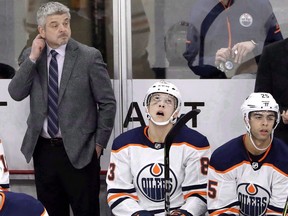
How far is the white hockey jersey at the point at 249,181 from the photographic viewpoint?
464 cm

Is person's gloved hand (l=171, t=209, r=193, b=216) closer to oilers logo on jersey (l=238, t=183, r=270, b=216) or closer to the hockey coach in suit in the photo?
oilers logo on jersey (l=238, t=183, r=270, b=216)

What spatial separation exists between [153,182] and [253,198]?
1.87ft

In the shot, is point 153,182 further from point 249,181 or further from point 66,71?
point 66,71

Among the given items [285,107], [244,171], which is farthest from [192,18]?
[244,171]

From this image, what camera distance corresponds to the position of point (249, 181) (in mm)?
4668

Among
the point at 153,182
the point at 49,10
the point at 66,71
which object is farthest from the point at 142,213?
the point at 49,10

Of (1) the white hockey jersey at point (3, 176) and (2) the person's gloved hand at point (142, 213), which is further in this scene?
(1) the white hockey jersey at point (3, 176)

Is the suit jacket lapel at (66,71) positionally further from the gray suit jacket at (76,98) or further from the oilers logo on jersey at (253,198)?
the oilers logo on jersey at (253,198)

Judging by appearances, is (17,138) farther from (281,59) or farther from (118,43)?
(281,59)

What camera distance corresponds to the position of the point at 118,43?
5656 mm

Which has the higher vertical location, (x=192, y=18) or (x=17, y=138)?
(x=192, y=18)

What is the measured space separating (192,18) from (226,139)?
0.82 m

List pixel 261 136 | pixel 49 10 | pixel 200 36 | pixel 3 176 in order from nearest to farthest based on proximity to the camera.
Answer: pixel 261 136 → pixel 3 176 → pixel 49 10 → pixel 200 36

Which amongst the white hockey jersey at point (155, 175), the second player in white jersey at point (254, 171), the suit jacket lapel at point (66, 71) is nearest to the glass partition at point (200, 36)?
the suit jacket lapel at point (66, 71)
